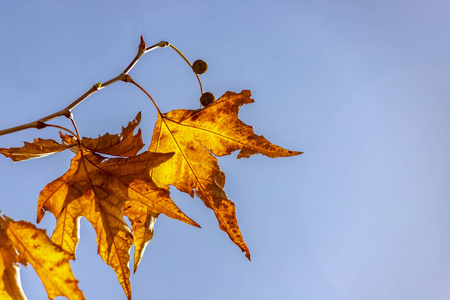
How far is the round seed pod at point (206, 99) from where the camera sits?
6.89 feet

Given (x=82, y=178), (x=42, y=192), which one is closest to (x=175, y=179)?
(x=82, y=178)

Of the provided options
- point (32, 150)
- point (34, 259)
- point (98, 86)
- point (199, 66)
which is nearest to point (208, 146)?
point (199, 66)

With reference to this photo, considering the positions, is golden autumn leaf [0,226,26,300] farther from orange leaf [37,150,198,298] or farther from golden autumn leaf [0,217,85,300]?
orange leaf [37,150,198,298]

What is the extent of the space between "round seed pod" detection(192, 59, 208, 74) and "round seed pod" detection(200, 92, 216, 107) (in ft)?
0.36

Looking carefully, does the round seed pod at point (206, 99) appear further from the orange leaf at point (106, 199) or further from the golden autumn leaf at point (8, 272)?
the golden autumn leaf at point (8, 272)

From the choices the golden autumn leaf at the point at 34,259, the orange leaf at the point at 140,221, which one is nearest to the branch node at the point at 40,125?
the golden autumn leaf at the point at 34,259

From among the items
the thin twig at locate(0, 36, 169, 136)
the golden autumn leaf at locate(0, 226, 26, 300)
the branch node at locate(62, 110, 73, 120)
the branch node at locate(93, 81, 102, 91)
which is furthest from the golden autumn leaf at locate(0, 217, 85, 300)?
the branch node at locate(93, 81, 102, 91)

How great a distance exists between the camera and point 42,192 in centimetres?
173

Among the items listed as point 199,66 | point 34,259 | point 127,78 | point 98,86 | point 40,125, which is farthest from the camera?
point 199,66

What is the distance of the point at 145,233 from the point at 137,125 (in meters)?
0.44

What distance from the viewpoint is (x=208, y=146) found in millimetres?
1954

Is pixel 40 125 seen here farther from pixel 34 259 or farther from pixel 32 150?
pixel 34 259

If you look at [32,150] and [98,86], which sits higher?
[98,86]

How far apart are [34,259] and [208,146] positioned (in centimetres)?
87
